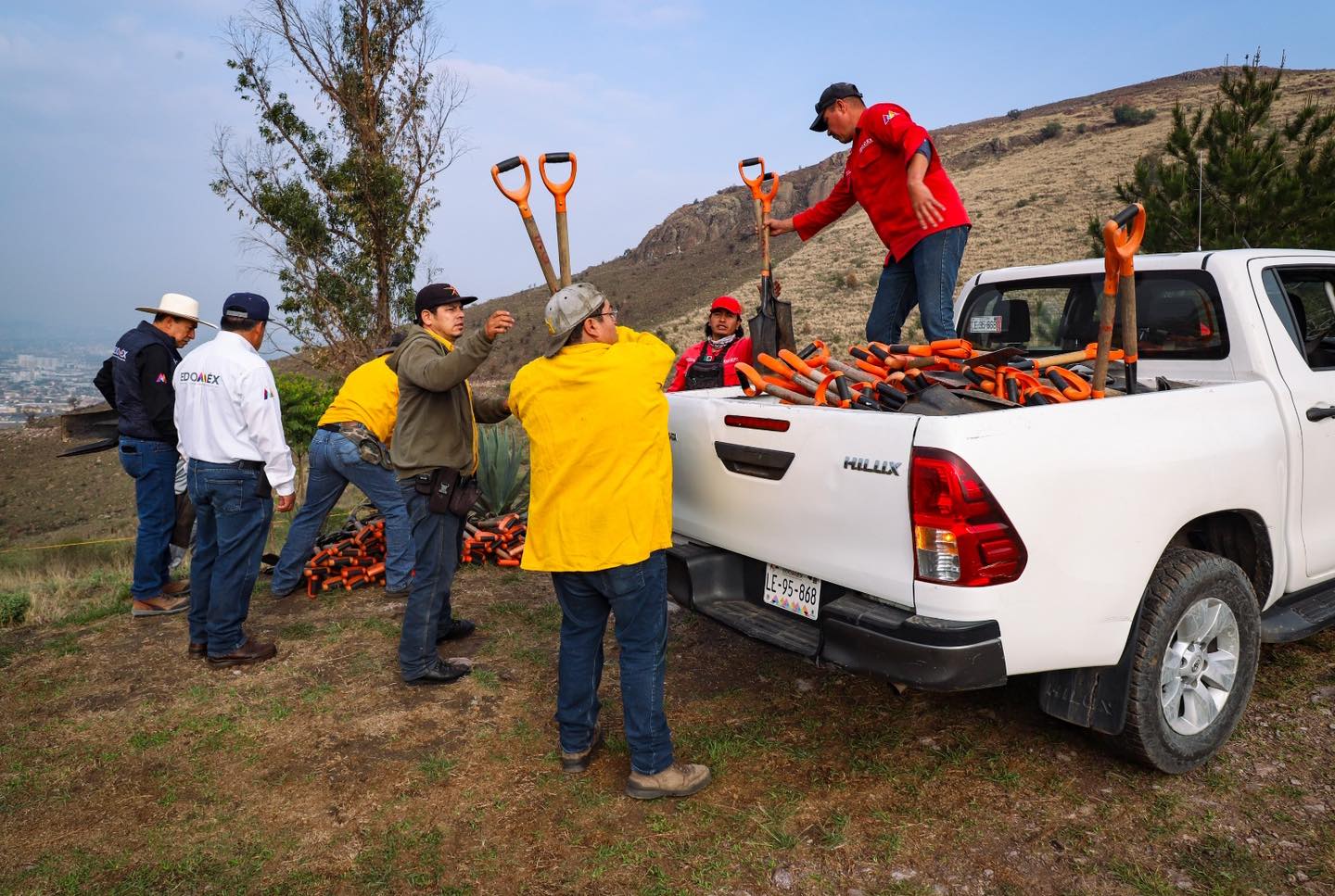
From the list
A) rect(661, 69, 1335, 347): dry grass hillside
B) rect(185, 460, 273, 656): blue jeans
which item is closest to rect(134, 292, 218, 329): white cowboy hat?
rect(185, 460, 273, 656): blue jeans

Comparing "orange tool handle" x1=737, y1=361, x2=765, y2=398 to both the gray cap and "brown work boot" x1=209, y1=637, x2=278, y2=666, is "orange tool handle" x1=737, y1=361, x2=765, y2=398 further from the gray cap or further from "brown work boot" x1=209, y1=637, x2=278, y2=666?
"brown work boot" x1=209, y1=637, x2=278, y2=666

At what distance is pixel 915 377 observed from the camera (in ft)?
10.7

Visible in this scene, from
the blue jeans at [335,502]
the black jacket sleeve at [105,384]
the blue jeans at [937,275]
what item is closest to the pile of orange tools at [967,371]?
the blue jeans at [937,275]

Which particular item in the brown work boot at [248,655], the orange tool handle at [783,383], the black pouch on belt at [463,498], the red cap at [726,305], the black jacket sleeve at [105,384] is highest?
the red cap at [726,305]

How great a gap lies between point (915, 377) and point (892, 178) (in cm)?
183

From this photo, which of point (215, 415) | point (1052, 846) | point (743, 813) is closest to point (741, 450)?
point (743, 813)

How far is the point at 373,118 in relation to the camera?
10.5 metres

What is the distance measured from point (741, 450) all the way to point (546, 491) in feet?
2.49

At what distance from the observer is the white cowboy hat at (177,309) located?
5.78 metres

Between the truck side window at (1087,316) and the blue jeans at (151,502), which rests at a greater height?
the truck side window at (1087,316)

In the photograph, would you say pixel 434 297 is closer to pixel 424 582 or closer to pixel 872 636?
pixel 424 582

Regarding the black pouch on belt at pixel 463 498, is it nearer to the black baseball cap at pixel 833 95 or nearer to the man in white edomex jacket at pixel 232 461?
the man in white edomex jacket at pixel 232 461

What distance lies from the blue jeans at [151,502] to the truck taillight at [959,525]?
5097 mm

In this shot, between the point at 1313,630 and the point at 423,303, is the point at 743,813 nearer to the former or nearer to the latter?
the point at 1313,630
